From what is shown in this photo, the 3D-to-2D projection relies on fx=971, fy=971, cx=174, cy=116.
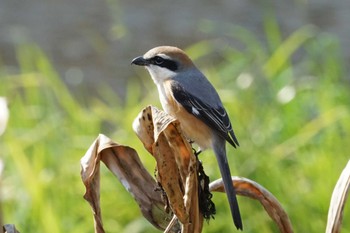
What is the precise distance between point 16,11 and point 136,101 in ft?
10.6

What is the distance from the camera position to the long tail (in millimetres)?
2323

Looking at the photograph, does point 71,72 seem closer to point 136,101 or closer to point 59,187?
point 136,101

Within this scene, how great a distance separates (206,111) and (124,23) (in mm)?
4199

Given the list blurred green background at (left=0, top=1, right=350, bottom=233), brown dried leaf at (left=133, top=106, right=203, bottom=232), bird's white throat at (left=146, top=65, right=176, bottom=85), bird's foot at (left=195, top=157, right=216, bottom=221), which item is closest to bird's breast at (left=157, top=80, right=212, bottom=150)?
bird's white throat at (left=146, top=65, right=176, bottom=85)

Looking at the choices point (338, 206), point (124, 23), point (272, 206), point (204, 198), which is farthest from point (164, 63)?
point (124, 23)

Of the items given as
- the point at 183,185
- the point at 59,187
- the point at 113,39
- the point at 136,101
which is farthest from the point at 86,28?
the point at 183,185

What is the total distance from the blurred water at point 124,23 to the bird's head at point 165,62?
11.8 feet

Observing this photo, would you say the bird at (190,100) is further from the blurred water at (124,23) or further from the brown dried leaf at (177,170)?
the blurred water at (124,23)

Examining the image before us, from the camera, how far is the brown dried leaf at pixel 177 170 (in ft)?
5.90

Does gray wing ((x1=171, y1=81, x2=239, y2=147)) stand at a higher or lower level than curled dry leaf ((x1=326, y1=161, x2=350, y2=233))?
lower

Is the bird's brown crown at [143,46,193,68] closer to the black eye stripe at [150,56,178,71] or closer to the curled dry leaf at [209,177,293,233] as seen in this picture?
the black eye stripe at [150,56,178,71]

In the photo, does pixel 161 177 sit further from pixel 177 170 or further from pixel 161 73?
pixel 161 73

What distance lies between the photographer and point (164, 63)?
324 cm

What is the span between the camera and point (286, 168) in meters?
4.03
